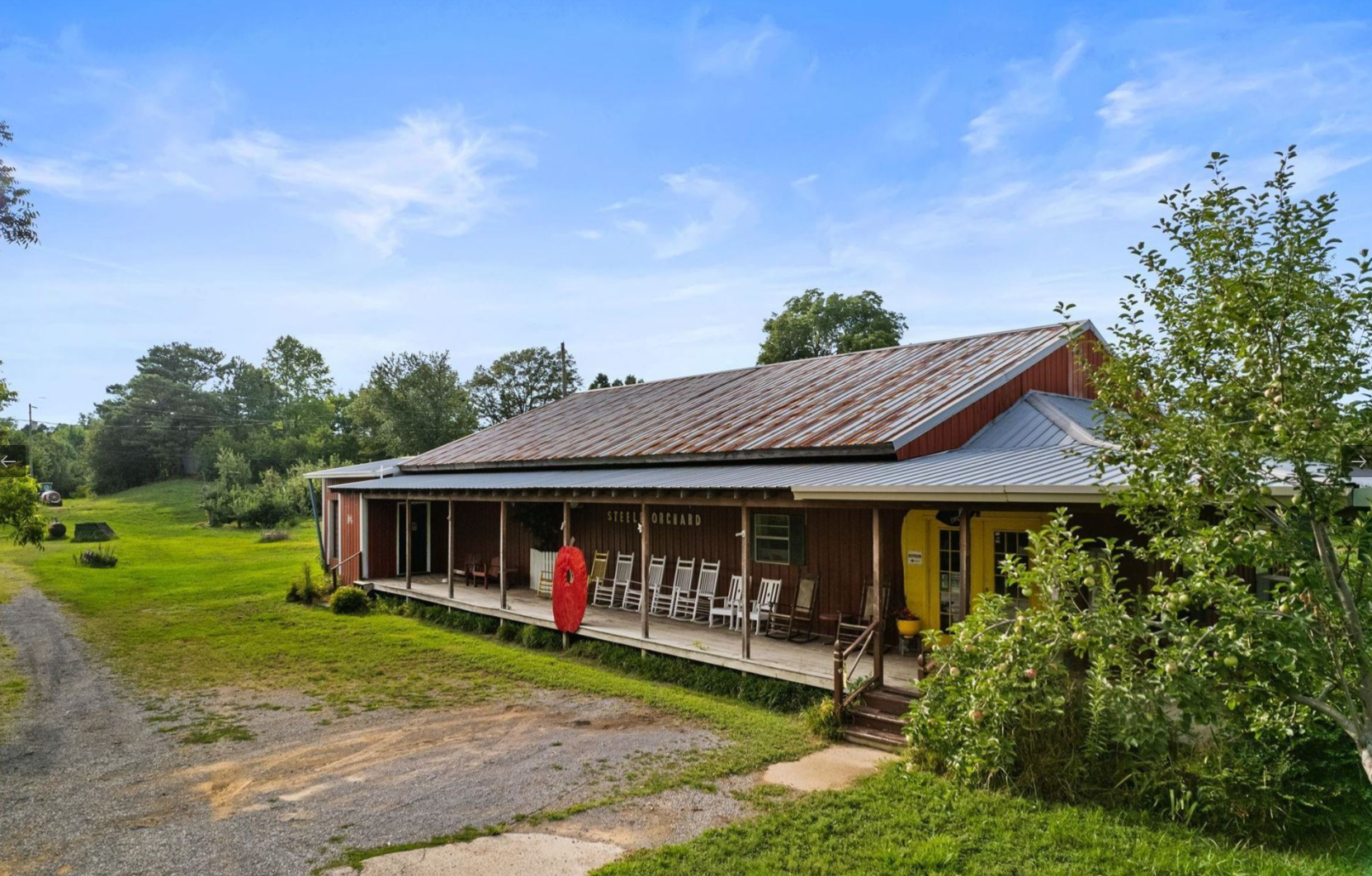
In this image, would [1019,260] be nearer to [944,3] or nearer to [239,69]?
[944,3]

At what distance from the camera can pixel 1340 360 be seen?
433 cm

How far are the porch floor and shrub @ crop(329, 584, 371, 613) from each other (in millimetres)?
1409

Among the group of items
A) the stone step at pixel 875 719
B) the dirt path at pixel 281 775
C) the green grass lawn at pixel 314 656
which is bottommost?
the green grass lawn at pixel 314 656

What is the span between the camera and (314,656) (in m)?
13.0

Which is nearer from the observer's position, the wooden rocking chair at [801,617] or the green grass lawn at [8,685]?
the green grass lawn at [8,685]

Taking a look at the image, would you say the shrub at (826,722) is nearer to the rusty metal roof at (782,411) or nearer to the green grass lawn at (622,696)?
the green grass lawn at (622,696)

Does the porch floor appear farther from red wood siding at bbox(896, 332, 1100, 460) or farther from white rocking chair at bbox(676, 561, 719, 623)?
red wood siding at bbox(896, 332, 1100, 460)

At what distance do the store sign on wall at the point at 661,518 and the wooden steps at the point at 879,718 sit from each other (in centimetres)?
571

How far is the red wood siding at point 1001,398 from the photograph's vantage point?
37.2 ft

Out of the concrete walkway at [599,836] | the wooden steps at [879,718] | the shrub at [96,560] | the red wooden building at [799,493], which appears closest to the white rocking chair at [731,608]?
the red wooden building at [799,493]

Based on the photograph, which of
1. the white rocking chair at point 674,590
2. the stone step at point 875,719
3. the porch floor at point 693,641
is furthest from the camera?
the white rocking chair at point 674,590

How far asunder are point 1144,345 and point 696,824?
4574 mm

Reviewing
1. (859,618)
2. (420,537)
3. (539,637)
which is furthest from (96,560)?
(859,618)

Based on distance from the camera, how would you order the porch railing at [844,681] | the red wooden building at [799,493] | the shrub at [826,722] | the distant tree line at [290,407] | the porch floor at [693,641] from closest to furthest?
the shrub at [826,722] < the porch railing at [844,681] < the red wooden building at [799,493] < the porch floor at [693,641] < the distant tree line at [290,407]
